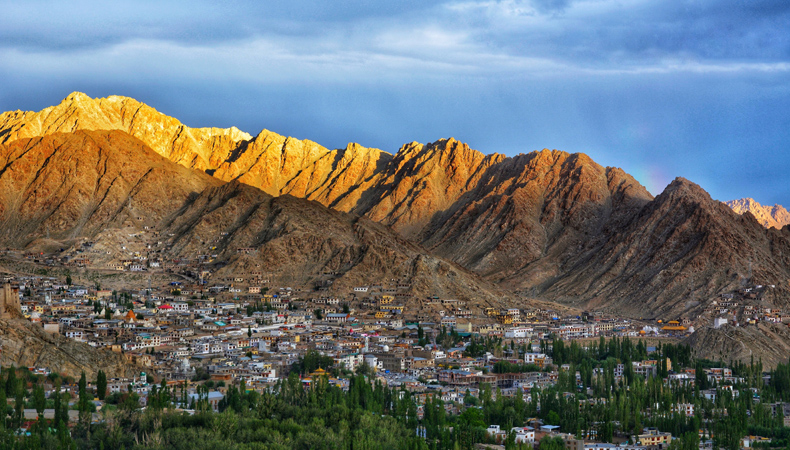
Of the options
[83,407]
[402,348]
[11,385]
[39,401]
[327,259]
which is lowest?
[83,407]

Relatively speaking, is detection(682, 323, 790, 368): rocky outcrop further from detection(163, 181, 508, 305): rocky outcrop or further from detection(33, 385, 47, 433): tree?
detection(33, 385, 47, 433): tree

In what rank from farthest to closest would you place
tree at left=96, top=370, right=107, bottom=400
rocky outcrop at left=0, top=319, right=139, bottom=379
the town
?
1. rocky outcrop at left=0, top=319, right=139, bottom=379
2. the town
3. tree at left=96, top=370, right=107, bottom=400

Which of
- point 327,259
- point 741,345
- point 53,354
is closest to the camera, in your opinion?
point 53,354

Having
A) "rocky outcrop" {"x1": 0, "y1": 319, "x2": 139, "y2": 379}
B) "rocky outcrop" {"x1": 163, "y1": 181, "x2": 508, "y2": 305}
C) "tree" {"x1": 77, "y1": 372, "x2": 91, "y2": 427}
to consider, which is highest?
"rocky outcrop" {"x1": 163, "y1": 181, "x2": 508, "y2": 305}

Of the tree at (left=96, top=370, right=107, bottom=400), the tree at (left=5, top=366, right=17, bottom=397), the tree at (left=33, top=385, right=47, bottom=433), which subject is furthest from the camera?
the tree at (left=96, top=370, right=107, bottom=400)

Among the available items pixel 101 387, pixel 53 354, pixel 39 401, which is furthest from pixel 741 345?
pixel 39 401

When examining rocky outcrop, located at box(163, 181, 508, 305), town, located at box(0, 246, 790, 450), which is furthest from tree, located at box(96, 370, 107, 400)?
rocky outcrop, located at box(163, 181, 508, 305)

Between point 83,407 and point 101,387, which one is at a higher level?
point 101,387

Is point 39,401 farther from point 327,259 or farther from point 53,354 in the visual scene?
point 327,259

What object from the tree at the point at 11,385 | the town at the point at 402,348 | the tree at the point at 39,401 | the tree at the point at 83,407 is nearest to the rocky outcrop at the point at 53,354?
the town at the point at 402,348

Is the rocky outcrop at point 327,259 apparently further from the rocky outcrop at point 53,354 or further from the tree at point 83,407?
the tree at point 83,407

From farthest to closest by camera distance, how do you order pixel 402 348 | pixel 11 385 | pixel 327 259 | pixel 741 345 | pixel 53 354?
1. pixel 327 259
2. pixel 741 345
3. pixel 402 348
4. pixel 53 354
5. pixel 11 385
